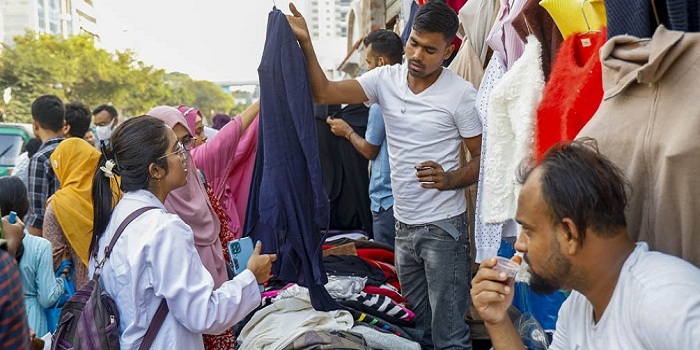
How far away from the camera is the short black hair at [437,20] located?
3.65 metres

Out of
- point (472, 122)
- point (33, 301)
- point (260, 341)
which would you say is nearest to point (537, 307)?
point (472, 122)

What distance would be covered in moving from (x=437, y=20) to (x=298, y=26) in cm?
89

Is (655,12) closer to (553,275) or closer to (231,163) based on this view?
(553,275)

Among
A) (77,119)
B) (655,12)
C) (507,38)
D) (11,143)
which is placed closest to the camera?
(655,12)

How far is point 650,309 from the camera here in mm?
1633

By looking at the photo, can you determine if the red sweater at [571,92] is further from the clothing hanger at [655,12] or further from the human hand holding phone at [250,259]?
the human hand holding phone at [250,259]

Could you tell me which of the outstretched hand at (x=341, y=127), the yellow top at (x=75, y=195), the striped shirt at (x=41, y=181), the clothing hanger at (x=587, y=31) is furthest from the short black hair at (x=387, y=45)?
the clothing hanger at (x=587, y=31)

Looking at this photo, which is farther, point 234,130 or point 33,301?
point 234,130

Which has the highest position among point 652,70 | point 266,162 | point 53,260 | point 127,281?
point 652,70

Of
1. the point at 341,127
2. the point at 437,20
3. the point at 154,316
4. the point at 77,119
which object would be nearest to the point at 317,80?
the point at 437,20

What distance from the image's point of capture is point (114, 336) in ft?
8.28

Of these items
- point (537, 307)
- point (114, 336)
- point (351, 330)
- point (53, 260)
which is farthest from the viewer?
point (53, 260)

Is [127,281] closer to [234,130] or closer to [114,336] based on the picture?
[114,336]

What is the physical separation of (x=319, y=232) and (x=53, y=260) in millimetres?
1899
